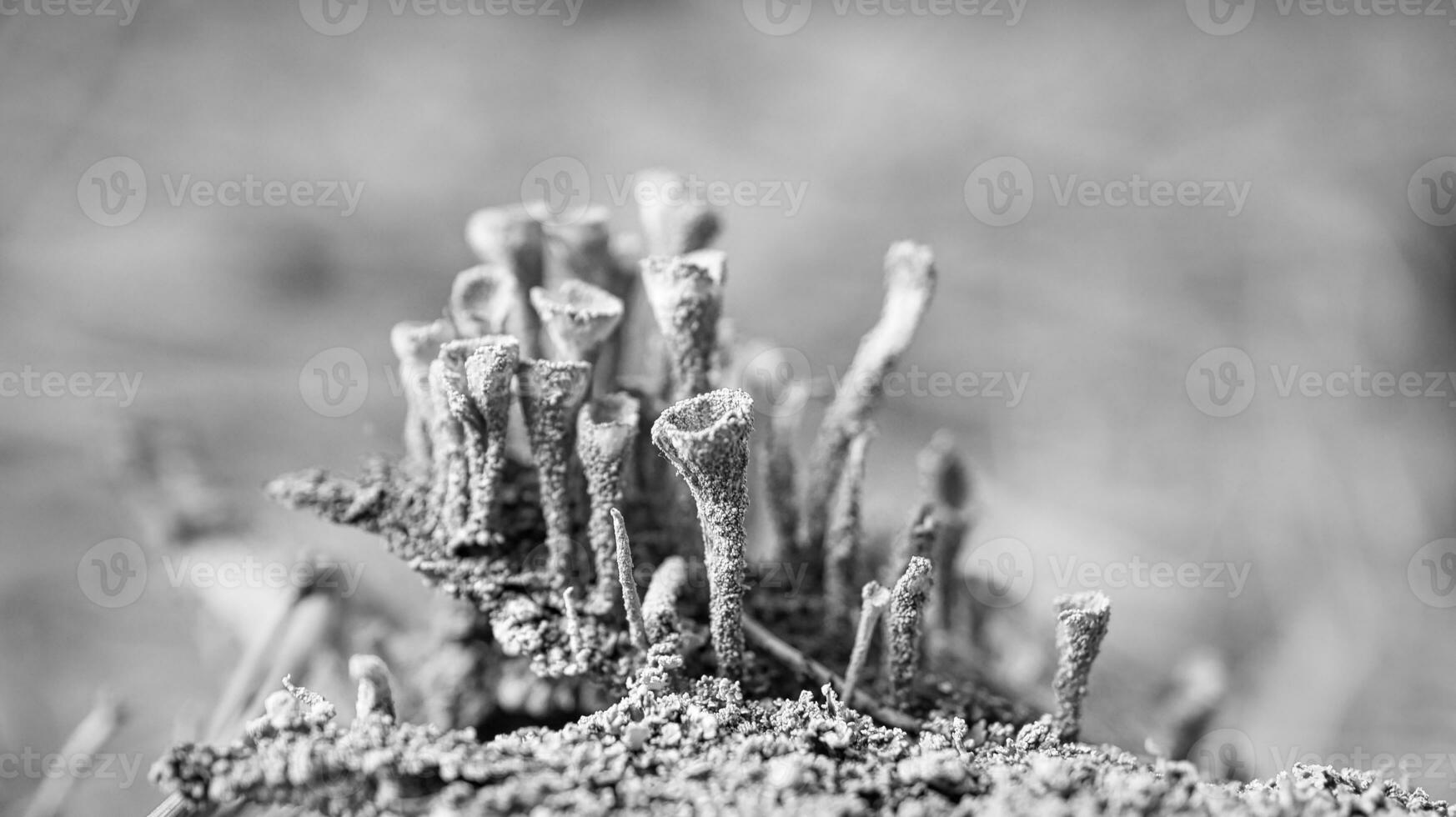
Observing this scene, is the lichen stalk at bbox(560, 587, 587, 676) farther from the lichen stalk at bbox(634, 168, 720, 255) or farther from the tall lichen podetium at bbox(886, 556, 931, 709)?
the lichen stalk at bbox(634, 168, 720, 255)

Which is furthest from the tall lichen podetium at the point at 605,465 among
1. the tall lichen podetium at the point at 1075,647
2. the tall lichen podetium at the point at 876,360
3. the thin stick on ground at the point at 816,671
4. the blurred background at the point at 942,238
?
the blurred background at the point at 942,238

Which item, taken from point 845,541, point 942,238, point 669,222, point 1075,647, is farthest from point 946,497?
point 942,238

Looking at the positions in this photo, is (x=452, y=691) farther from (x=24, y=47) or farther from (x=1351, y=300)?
(x=1351, y=300)

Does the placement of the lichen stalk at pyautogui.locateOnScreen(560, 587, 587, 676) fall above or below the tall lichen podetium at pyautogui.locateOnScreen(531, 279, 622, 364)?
below

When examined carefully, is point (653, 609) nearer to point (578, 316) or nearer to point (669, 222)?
point (578, 316)

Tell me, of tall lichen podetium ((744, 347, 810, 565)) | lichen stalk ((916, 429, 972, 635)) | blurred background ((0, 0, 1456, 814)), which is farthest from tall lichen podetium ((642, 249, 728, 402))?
blurred background ((0, 0, 1456, 814))

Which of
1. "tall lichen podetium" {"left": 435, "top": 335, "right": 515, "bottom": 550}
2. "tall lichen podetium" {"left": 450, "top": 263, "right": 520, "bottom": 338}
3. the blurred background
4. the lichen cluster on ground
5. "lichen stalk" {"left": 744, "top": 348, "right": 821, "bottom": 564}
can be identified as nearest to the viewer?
the lichen cluster on ground

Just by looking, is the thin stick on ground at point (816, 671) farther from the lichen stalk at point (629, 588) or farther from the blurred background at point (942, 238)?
the blurred background at point (942, 238)
